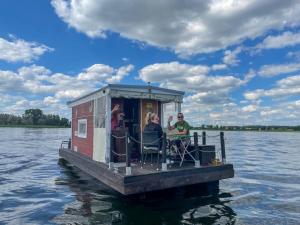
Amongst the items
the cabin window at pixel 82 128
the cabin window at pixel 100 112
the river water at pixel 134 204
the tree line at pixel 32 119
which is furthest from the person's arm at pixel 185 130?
the tree line at pixel 32 119

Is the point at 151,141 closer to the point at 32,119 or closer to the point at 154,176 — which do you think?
the point at 154,176

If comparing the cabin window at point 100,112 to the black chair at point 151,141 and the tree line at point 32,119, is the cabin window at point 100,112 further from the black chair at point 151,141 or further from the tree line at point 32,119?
the tree line at point 32,119

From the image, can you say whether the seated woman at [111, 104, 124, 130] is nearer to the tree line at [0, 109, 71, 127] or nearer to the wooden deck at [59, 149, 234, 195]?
the wooden deck at [59, 149, 234, 195]

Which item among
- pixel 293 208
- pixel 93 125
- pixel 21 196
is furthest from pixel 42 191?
pixel 293 208

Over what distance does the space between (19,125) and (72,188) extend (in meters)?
126

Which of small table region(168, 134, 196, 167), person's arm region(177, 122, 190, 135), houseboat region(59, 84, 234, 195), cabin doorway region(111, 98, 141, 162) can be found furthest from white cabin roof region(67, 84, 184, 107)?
small table region(168, 134, 196, 167)

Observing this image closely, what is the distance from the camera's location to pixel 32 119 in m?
122

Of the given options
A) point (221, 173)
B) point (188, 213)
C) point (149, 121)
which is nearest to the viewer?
point (188, 213)

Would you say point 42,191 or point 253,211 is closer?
point 253,211

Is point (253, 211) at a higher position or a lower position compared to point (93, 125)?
lower

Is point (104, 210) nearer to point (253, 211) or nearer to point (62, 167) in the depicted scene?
point (253, 211)

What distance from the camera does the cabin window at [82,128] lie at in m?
14.0

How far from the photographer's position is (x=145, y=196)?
30.0ft

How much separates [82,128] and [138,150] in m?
3.85
